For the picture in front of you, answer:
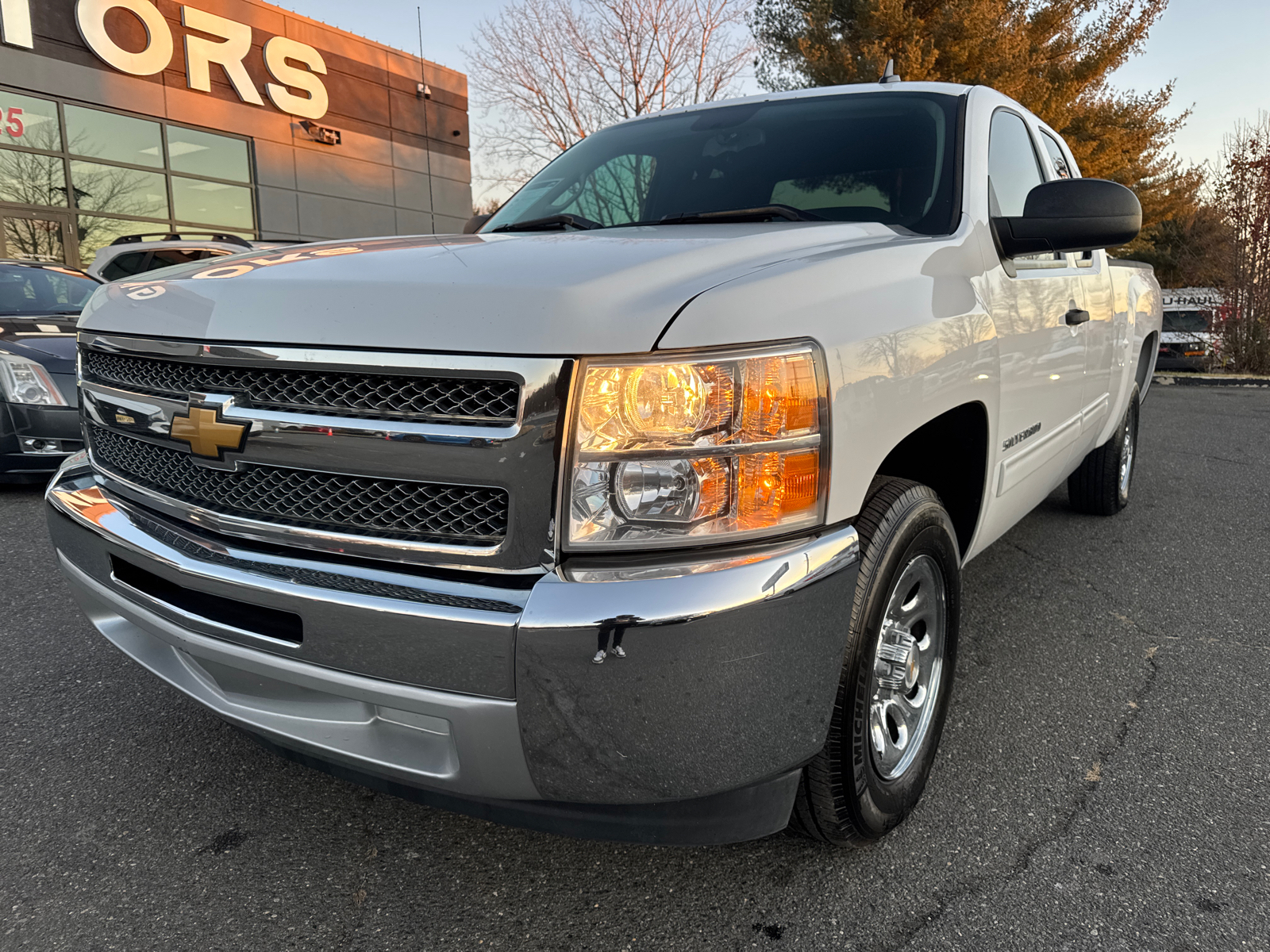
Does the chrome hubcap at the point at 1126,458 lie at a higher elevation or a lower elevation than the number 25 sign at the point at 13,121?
lower

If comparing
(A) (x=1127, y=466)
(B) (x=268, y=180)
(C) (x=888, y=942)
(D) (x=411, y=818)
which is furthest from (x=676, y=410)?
(B) (x=268, y=180)

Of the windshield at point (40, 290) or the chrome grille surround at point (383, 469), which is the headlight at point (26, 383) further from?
the chrome grille surround at point (383, 469)

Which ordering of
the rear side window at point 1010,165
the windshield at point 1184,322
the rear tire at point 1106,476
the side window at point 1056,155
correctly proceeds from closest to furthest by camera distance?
the rear side window at point 1010,165 < the side window at point 1056,155 < the rear tire at point 1106,476 < the windshield at point 1184,322

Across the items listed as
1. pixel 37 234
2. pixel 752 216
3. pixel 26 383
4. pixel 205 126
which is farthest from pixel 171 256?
pixel 205 126

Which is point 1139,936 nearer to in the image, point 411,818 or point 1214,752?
point 1214,752

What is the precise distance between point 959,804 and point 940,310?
1187 mm

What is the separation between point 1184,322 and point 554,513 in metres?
19.4

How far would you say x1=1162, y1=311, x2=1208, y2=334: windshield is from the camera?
16.9 m

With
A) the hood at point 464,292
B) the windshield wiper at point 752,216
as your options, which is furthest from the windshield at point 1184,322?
the hood at point 464,292

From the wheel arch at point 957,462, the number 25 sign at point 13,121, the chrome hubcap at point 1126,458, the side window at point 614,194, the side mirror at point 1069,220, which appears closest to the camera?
the wheel arch at point 957,462

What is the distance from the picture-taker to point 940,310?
6.45 ft

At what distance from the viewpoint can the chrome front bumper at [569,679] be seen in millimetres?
1354

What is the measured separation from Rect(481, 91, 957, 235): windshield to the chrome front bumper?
4.60 ft

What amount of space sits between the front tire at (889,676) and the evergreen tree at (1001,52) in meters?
15.5
